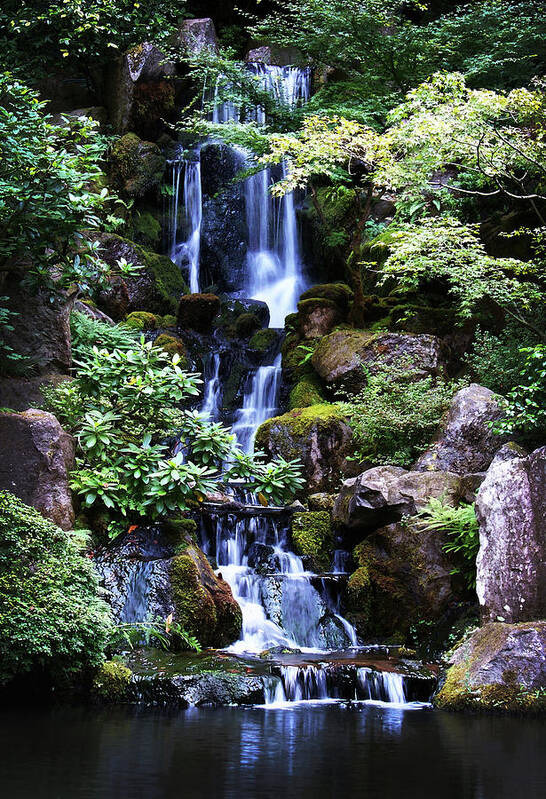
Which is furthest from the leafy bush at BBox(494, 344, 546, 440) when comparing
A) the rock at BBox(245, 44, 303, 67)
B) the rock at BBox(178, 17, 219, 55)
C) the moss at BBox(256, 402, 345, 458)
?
the rock at BBox(245, 44, 303, 67)

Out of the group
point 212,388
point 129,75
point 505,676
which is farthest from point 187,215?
point 505,676

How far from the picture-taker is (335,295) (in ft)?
52.9

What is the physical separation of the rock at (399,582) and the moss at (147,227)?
13.4m

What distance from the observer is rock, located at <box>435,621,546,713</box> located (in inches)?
274

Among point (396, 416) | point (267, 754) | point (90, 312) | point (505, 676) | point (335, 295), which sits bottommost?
point (267, 754)

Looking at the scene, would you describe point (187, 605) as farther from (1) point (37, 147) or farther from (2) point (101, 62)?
(2) point (101, 62)

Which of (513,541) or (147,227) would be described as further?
(147,227)

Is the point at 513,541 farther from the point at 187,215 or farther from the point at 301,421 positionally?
the point at 187,215

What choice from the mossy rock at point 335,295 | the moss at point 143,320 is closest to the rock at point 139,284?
the moss at point 143,320

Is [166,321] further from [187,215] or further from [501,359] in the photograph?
[501,359]

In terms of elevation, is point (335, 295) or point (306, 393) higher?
point (335, 295)

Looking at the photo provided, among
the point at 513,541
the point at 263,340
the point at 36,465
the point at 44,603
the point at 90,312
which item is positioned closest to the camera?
the point at 44,603

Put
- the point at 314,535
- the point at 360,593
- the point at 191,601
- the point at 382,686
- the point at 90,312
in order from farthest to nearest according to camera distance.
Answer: the point at 90,312
the point at 314,535
the point at 360,593
the point at 191,601
the point at 382,686

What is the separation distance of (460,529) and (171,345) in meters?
8.59
